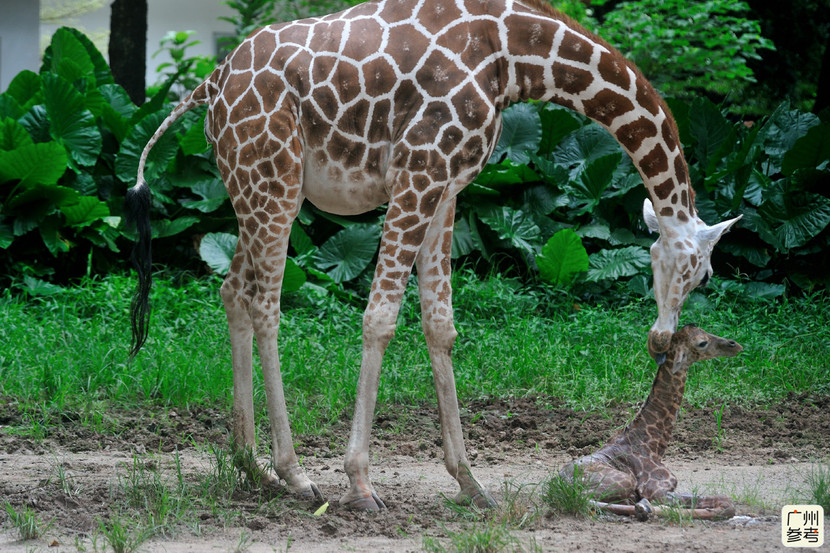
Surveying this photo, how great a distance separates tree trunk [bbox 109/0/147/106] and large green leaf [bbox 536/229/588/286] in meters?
5.19

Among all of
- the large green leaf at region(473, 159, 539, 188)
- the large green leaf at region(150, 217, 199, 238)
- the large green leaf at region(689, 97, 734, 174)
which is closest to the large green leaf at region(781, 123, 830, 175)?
the large green leaf at region(689, 97, 734, 174)

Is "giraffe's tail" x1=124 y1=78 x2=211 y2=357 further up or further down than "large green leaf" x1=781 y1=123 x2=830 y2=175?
further down

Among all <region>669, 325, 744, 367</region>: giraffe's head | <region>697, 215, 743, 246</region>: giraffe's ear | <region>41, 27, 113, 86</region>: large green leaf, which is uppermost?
<region>41, 27, 113, 86</region>: large green leaf

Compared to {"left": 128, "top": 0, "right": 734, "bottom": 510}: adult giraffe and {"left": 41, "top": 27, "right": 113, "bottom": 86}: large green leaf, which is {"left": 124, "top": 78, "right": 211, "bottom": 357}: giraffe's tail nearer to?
{"left": 128, "top": 0, "right": 734, "bottom": 510}: adult giraffe

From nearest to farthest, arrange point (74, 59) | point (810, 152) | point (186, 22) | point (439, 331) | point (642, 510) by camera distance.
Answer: point (642, 510) → point (439, 331) → point (810, 152) → point (74, 59) → point (186, 22)

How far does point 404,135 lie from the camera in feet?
13.2

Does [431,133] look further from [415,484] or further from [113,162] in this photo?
[113,162]

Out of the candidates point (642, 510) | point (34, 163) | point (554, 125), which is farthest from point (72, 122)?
point (642, 510)

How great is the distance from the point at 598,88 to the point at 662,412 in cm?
155

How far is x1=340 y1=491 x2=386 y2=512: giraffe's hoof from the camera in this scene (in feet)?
13.3

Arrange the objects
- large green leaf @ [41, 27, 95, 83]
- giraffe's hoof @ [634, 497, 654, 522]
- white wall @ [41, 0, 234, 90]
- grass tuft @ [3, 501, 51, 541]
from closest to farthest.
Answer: grass tuft @ [3, 501, 51, 541], giraffe's hoof @ [634, 497, 654, 522], large green leaf @ [41, 27, 95, 83], white wall @ [41, 0, 234, 90]

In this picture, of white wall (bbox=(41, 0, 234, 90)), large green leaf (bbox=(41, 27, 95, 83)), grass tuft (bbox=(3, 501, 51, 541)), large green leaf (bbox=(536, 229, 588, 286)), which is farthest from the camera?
white wall (bbox=(41, 0, 234, 90))

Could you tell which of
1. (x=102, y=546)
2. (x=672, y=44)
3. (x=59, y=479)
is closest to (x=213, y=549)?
(x=102, y=546)

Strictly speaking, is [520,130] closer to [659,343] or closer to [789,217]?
[789,217]
